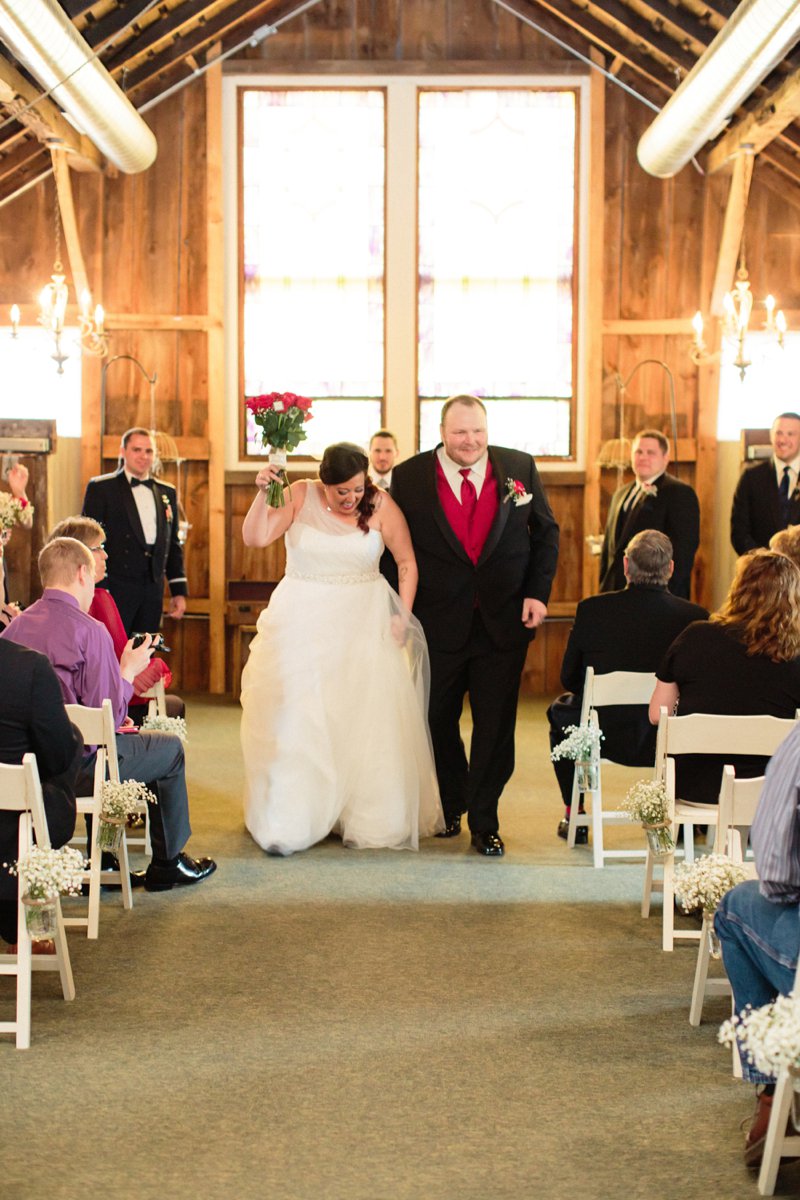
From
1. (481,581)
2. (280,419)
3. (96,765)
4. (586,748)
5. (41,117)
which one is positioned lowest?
(586,748)

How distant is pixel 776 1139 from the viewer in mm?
2812

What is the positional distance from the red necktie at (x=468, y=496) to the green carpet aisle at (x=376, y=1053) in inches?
59.3

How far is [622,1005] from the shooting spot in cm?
405

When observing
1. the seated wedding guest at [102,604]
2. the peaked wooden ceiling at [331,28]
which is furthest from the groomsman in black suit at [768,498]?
the seated wedding guest at [102,604]

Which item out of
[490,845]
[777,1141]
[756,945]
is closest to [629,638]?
[490,845]

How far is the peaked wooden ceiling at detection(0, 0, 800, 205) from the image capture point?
892cm

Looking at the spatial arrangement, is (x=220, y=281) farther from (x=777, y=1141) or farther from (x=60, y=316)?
(x=777, y=1141)

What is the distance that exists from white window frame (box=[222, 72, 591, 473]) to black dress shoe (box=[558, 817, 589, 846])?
198 inches

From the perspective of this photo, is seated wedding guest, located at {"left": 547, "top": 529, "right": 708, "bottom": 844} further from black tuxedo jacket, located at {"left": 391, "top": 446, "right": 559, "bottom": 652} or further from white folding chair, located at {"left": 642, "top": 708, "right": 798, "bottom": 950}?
white folding chair, located at {"left": 642, "top": 708, "right": 798, "bottom": 950}

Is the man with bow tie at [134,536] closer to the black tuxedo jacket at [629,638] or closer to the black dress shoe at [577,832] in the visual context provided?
the black dress shoe at [577,832]

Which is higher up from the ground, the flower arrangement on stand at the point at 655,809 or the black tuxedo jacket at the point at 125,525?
the black tuxedo jacket at the point at 125,525

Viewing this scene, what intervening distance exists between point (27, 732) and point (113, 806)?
74 centimetres

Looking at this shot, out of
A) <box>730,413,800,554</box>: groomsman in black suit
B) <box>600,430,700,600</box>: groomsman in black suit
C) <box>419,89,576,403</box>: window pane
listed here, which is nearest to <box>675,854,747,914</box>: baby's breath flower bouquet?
<box>600,430,700,600</box>: groomsman in black suit

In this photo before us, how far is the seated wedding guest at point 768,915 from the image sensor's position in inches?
109
